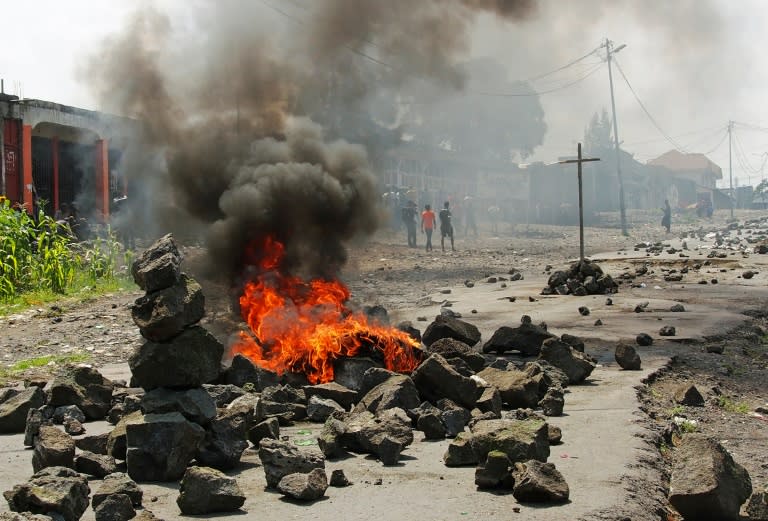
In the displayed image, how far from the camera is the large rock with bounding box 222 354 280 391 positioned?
7094 mm

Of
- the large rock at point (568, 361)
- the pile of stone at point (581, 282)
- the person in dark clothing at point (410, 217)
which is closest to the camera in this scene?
the large rock at point (568, 361)

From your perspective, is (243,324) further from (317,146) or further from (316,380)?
(317,146)

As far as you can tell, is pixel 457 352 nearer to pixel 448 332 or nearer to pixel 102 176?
pixel 448 332

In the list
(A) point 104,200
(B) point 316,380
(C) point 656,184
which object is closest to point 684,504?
(B) point 316,380

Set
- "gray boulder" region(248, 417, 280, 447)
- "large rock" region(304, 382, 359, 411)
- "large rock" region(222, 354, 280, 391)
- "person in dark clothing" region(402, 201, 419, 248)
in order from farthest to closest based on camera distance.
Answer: "person in dark clothing" region(402, 201, 419, 248), "large rock" region(222, 354, 280, 391), "large rock" region(304, 382, 359, 411), "gray boulder" region(248, 417, 280, 447)

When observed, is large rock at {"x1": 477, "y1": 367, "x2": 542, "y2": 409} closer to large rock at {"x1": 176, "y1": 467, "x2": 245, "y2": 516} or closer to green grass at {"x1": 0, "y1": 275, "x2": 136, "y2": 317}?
large rock at {"x1": 176, "y1": 467, "x2": 245, "y2": 516}

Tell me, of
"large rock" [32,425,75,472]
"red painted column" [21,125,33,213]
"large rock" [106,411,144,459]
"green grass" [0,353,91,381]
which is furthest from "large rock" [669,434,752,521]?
"red painted column" [21,125,33,213]

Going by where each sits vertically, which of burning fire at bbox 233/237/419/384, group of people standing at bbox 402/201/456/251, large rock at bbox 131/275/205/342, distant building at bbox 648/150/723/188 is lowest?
burning fire at bbox 233/237/419/384

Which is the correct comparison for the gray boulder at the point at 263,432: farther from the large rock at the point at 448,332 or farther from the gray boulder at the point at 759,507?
the large rock at the point at 448,332

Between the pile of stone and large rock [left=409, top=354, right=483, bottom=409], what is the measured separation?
930cm

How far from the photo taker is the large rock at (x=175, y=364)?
17.2 ft

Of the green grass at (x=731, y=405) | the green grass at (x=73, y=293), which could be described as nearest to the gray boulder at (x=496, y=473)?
the green grass at (x=731, y=405)

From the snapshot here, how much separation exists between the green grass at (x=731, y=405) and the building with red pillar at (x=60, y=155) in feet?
64.1

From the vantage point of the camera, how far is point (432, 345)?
8.27 metres
